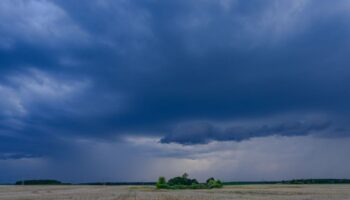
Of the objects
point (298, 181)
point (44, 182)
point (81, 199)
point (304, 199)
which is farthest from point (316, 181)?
point (81, 199)

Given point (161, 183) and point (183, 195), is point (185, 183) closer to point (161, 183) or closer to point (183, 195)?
point (161, 183)

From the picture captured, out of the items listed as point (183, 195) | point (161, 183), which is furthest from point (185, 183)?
point (183, 195)

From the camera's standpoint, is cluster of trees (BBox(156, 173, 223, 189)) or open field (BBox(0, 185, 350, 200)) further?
cluster of trees (BBox(156, 173, 223, 189))

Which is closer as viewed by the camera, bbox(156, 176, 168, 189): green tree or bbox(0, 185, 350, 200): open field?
bbox(0, 185, 350, 200): open field

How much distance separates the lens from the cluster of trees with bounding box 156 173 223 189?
324 feet

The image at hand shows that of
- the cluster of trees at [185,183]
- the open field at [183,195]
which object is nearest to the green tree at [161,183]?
the cluster of trees at [185,183]

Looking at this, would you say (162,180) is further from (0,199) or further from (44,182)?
(44,182)

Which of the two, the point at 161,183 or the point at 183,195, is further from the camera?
the point at 161,183

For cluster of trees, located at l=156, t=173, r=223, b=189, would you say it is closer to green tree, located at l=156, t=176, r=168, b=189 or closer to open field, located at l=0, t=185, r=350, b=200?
green tree, located at l=156, t=176, r=168, b=189

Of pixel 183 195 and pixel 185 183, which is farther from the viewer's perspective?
pixel 185 183

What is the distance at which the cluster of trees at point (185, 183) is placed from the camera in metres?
98.6

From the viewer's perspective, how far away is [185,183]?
103438mm

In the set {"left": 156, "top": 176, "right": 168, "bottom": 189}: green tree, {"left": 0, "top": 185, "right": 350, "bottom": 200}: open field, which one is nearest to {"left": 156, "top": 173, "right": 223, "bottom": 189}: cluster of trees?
{"left": 156, "top": 176, "right": 168, "bottom": 189}: green tree

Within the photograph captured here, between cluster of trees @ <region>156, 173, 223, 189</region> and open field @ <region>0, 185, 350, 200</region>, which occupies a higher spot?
cluster of trees @ <region>156, 173, 223, 189</region>
